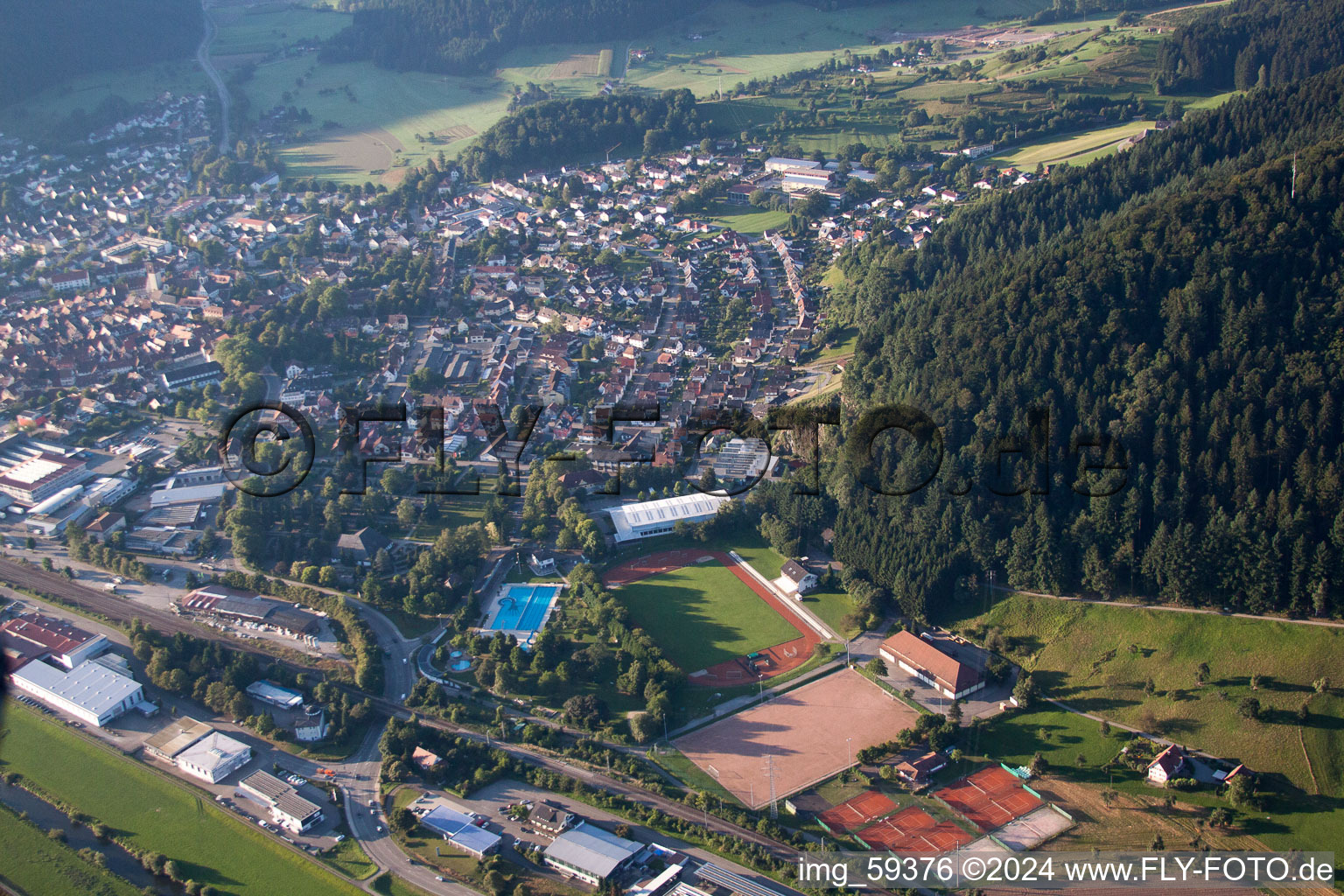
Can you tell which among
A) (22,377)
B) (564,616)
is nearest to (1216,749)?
(564,616)

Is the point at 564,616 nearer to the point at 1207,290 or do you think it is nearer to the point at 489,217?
the point at 1207,290

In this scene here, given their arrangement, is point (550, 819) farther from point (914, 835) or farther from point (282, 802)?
point (914, 835)

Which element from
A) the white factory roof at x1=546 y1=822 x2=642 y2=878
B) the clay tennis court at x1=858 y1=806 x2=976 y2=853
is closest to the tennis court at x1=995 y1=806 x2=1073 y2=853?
the clay tennis court at x1=858 y1=806 x2=976 y2=853

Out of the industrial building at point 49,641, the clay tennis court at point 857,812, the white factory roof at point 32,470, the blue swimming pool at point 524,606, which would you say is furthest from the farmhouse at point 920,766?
the white factory roof at point 32,470

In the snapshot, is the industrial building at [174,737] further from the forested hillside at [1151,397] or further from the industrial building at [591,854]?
the forested hillside at [1151,397]

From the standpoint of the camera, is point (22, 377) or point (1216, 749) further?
point (22, 377)

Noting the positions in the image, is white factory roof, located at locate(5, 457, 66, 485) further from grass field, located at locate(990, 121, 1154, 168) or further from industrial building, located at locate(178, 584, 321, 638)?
grass field, located at locate(990, 121, 1154, 168)

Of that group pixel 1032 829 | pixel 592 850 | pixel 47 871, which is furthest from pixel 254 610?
pixel 1032 829
